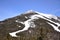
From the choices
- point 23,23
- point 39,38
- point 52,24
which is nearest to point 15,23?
point 23,23

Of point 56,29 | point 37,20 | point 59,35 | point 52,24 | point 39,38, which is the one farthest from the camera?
point 37,20

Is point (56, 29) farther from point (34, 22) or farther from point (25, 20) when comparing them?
point (25, 20)

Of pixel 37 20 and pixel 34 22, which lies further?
pixel 37 20

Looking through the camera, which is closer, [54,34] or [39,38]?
[39,38]

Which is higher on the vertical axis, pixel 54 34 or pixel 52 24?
pixel 52 24

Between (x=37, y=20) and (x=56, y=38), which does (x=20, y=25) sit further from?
(x=56, y=38)

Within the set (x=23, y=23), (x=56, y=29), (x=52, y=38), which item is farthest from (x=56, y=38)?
(x=23, y=23)

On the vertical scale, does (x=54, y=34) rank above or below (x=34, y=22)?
below

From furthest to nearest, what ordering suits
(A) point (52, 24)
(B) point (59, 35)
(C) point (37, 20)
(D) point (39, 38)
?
(C) point (37, 20) < (A) point (52, 24) < (B) point (59, 35) < (D) point (39, 38)

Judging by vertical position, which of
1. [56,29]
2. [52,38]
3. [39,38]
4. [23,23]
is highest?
[23,23]
